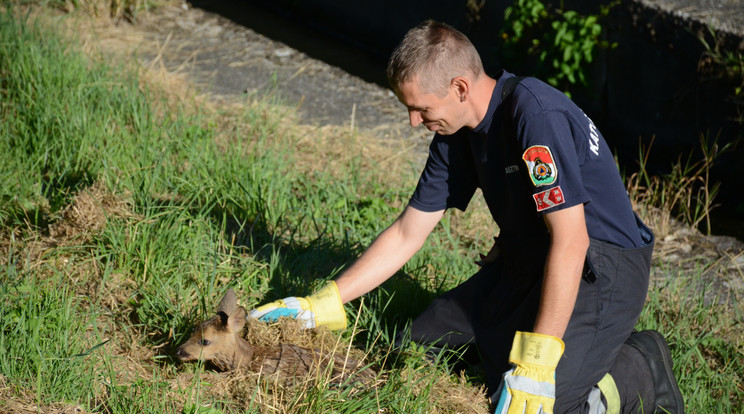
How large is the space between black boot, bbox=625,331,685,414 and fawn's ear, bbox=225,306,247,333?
65.7 inches

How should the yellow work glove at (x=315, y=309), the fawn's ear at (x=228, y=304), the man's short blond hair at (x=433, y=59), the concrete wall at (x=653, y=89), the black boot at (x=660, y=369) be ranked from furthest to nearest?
the concrete wall at (x=653, y=89) → the yellow work glove at (x=315, y=309) → the black boot at (x=660, y=369) → the fawn's ear at (x=228, y=304) → the man's short blond hair at (x=433, y=59)

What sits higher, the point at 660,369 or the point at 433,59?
the point at 433,59

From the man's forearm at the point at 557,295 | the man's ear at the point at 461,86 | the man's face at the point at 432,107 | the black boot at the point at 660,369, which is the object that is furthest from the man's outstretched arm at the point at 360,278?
the black boot at the point at 660,369

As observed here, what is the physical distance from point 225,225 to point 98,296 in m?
0.80

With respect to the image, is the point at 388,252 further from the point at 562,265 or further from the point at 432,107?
the point at 562,265

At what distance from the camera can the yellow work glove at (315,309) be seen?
3.31 meters

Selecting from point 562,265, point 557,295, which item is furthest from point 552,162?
point 557,295

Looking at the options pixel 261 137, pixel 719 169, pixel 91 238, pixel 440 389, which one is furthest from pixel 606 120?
pixel 91 238

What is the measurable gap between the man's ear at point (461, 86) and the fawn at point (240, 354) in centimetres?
110

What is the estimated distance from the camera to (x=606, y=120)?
20.1ft

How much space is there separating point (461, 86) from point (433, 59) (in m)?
0.16

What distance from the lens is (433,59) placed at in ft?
9.16

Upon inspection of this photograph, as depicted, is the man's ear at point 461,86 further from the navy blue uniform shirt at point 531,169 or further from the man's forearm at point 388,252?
the man's forearm at point 388,252

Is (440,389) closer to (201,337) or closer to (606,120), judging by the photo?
(201,337)
